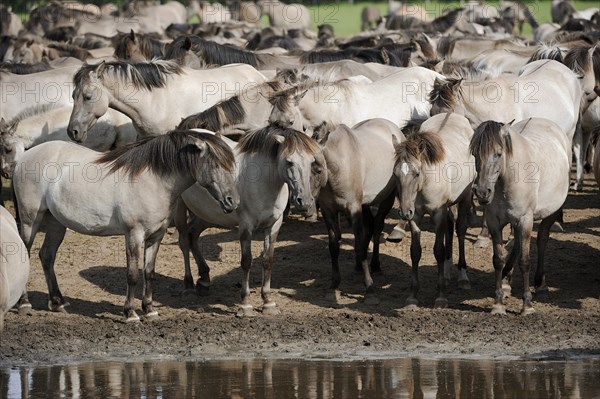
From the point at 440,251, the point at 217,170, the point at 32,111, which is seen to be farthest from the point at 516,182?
the point at 32,111

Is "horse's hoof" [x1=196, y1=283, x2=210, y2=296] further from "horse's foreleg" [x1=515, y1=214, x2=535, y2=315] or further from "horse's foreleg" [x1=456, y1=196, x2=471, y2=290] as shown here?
"horse's foreleg" [x1=515, y1=214, x2=535, y2=315]

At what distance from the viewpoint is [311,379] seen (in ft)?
27.8

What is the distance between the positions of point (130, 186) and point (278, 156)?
136cm

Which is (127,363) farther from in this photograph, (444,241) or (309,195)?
(444,241)

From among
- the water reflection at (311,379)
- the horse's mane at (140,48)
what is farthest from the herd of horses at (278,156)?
the horse's mane at (140,48)

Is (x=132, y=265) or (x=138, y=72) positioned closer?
(x=132, y=265)

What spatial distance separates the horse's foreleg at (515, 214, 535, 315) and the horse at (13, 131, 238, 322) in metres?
2.63

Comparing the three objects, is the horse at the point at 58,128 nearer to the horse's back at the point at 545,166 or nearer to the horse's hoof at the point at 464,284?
the horse's hoof at the point at 464,284

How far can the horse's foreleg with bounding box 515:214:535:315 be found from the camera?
10266 mm

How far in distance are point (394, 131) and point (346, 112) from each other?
131 cm

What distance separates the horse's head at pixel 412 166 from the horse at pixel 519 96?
205 centimetres

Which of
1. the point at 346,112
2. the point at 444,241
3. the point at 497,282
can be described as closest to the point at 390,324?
the point at 497,282

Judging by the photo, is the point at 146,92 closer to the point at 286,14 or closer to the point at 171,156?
the point at 171,156

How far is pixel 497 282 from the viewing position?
10.3 m
